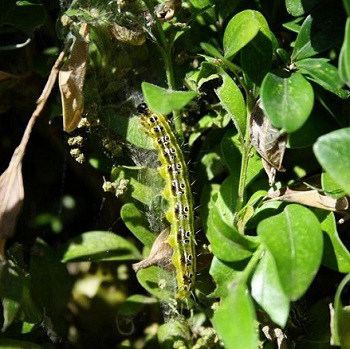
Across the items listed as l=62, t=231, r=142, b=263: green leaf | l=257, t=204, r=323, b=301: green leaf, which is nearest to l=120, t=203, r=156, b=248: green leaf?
l=62, t=231, r=142, b=263: green leaf

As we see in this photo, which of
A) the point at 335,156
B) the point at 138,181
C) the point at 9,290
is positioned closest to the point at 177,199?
the point at 138,181

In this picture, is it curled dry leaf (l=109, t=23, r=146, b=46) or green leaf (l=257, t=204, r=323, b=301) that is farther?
curled dry leaf (l=109, t=23, r=146, b=46)

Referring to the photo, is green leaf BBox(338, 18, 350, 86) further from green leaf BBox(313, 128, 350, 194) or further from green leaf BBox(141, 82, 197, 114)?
green leaf BBox(141, 82, 197, 114)

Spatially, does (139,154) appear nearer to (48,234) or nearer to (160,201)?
(160,201)

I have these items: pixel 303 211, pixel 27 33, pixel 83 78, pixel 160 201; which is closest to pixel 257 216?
pixel 303 211

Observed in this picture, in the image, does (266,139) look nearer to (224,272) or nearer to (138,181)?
(224,272)

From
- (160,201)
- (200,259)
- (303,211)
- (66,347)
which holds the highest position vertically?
(303,211)
